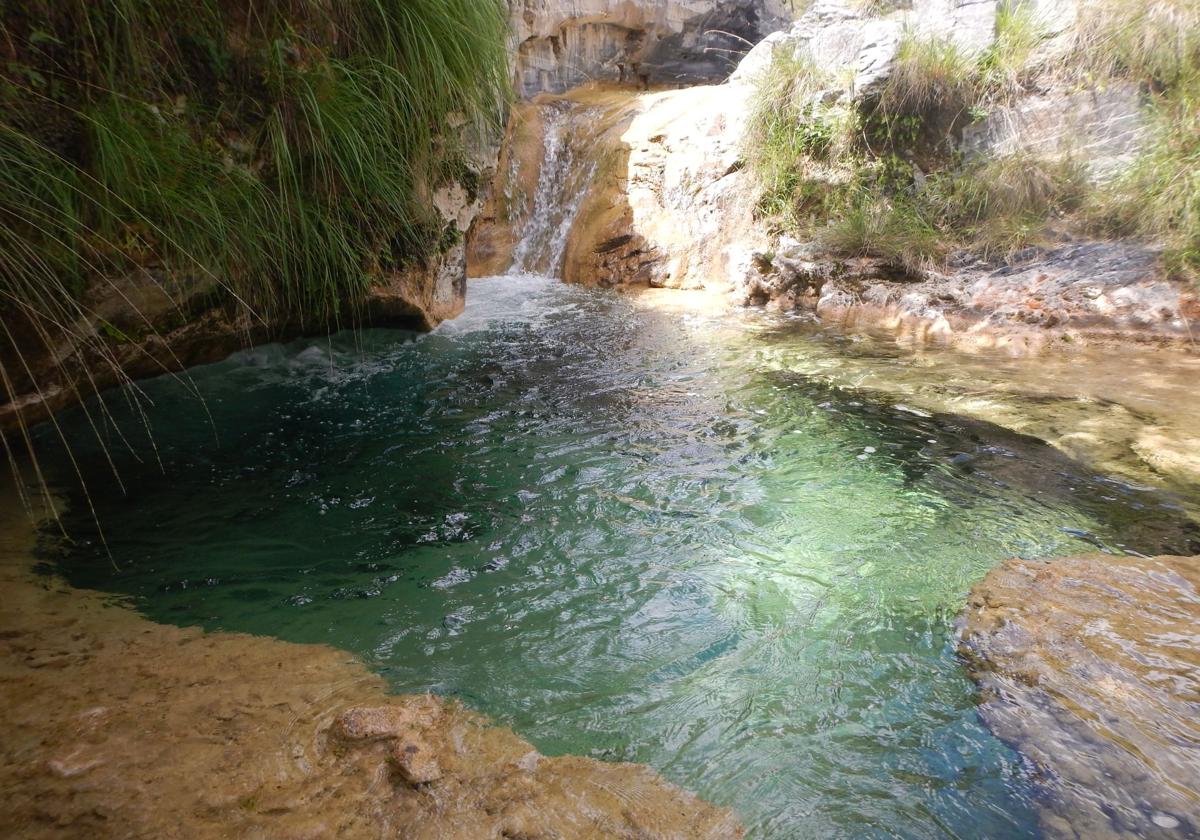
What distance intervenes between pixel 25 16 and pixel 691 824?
3360 mm

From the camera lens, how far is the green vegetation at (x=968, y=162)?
556cm

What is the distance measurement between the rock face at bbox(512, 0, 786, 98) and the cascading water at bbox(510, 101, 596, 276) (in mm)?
2186

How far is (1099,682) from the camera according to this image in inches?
74.4

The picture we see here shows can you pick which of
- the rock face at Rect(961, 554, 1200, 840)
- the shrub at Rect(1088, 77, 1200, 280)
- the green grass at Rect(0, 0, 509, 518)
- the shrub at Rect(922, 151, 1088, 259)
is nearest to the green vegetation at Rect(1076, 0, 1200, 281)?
the shrub at Rect(1088, 77, 1200, 280)

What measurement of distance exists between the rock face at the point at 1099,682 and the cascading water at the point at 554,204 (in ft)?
22.4

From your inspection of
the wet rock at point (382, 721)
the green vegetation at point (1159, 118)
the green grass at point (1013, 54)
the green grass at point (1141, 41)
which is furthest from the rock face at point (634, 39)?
the wet rock at point (382, 721)

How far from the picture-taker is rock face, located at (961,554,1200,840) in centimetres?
156

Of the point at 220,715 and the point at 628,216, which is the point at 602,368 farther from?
the point at 628,216

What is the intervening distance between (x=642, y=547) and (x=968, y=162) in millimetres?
6146

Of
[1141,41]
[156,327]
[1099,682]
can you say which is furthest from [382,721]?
[1141,41]

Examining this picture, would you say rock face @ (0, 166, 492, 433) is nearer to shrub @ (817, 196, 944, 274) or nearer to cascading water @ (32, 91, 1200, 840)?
cascading water @ (32, 91, 1200, 840)

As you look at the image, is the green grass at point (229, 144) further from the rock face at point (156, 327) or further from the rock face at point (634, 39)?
the rock face at point (634, 39)

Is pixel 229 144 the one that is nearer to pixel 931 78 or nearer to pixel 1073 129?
pixel 931 78

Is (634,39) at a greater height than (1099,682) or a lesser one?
greater
